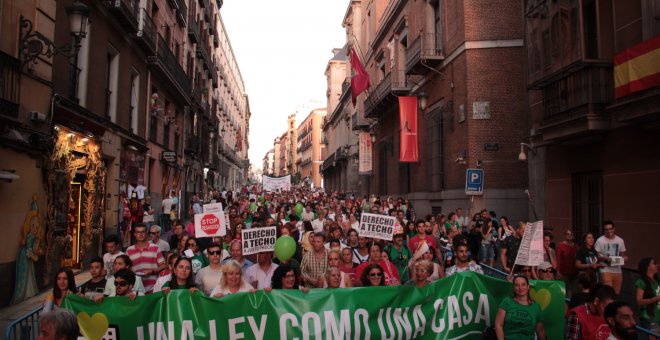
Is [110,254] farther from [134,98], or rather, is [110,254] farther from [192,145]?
[192,145]

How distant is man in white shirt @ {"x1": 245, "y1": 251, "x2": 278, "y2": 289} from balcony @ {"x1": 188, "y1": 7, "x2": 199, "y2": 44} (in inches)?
972

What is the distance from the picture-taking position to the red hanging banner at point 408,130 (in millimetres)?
24797

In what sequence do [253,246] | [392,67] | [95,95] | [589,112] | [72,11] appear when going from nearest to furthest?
[253,246]
[72,11]
[589,112]
[95,95]
[392,67]

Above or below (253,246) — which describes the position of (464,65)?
above

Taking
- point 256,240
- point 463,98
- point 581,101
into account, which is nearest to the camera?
point 256,240

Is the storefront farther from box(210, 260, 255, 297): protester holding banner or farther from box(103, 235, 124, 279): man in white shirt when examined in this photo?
box(210, 260, 255, 297): protester holding banner

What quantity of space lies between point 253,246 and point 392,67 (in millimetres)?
23528

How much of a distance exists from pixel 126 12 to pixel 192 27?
607 inches

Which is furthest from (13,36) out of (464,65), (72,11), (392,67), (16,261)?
(392,67)

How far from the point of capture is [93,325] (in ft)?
18.2

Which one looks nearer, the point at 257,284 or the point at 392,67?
the point at 257,284

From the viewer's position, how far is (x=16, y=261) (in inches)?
389

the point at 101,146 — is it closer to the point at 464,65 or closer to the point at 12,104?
the point at 12,104

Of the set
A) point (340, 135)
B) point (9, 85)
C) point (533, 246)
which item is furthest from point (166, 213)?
point (340, 135)
